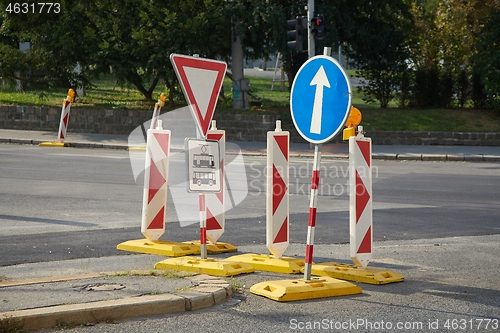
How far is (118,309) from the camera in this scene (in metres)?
5.68

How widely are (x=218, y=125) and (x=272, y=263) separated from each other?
58.8 feet

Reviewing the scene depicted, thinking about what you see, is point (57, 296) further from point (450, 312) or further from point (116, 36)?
point (116, 36)

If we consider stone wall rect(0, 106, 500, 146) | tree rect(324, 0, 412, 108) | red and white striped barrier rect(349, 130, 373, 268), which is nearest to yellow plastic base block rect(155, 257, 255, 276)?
red and white striped barrier rect(349, 130, 373, 268)

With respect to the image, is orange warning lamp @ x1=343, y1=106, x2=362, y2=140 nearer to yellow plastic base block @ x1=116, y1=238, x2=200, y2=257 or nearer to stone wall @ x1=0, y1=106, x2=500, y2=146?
yellow plastic base block @ x1=116, y1=238, x2=200, y2=257

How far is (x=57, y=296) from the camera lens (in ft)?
19.5

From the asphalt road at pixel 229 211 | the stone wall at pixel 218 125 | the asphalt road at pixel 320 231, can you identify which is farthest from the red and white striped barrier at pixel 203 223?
the stone wall at pixel 218 125

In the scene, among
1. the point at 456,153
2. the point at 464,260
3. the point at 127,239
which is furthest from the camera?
the point at 456,153

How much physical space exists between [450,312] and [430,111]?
70.2 ft

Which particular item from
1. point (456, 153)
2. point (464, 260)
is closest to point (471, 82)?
point (456, 153)

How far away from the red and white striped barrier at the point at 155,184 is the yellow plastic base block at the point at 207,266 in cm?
108

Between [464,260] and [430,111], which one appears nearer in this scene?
[464,260]

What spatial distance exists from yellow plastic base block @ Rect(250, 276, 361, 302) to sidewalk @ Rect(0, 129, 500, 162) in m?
12.9

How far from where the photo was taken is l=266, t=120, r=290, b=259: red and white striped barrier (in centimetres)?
777

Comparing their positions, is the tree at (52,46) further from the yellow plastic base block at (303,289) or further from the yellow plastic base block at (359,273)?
the yellow plastic base block at (303,289)
